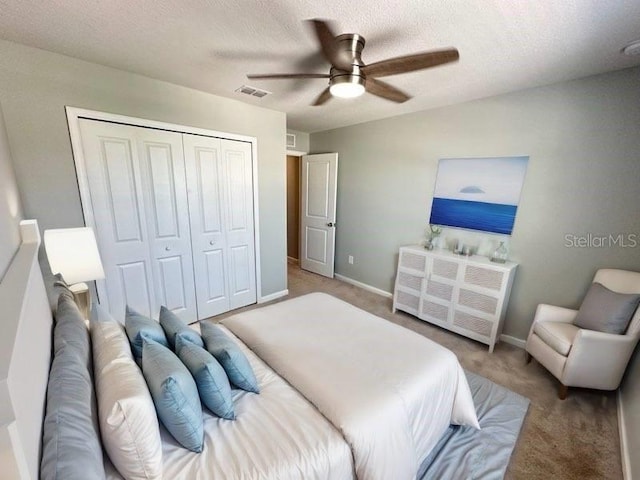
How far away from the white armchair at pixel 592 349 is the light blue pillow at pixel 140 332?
2.56 m

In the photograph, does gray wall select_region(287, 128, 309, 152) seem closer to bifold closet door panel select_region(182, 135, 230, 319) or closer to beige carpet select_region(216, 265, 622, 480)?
bifold closet door panel select_region(182, 135, 230, 319)

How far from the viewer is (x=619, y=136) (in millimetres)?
1996

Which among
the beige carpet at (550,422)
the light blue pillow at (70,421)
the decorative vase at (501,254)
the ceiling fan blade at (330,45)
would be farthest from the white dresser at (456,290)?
the light blue pillow at (70,421)

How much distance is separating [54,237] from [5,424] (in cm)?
162

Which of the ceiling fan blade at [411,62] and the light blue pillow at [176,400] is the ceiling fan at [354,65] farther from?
the light blue pillow at [176,400]

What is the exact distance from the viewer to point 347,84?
1537 millimetres

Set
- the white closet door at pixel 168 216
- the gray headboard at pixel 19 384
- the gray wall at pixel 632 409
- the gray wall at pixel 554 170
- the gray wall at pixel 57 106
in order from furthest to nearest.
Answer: the white closet door at pixel 168 216, the gray wall at pixel 554 170, the gray wall at pixel 57 106, the gray wall at pixel 632 409, the gray headboard at pixel 19 384

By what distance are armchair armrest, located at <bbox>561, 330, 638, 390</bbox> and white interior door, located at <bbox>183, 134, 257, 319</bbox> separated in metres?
2.99

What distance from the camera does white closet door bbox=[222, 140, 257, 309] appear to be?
2.87m

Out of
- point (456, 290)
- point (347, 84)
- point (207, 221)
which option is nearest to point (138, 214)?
point (207, 221)

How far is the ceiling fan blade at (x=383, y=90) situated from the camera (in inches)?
66.0

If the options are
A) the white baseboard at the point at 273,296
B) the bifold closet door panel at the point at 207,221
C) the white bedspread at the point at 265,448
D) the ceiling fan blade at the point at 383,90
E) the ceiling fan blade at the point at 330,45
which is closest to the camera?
the white bedspread at the point at 265,448

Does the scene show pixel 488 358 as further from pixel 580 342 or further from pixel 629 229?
pixel 629 229

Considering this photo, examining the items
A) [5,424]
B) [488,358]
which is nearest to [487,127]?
[488,358]
